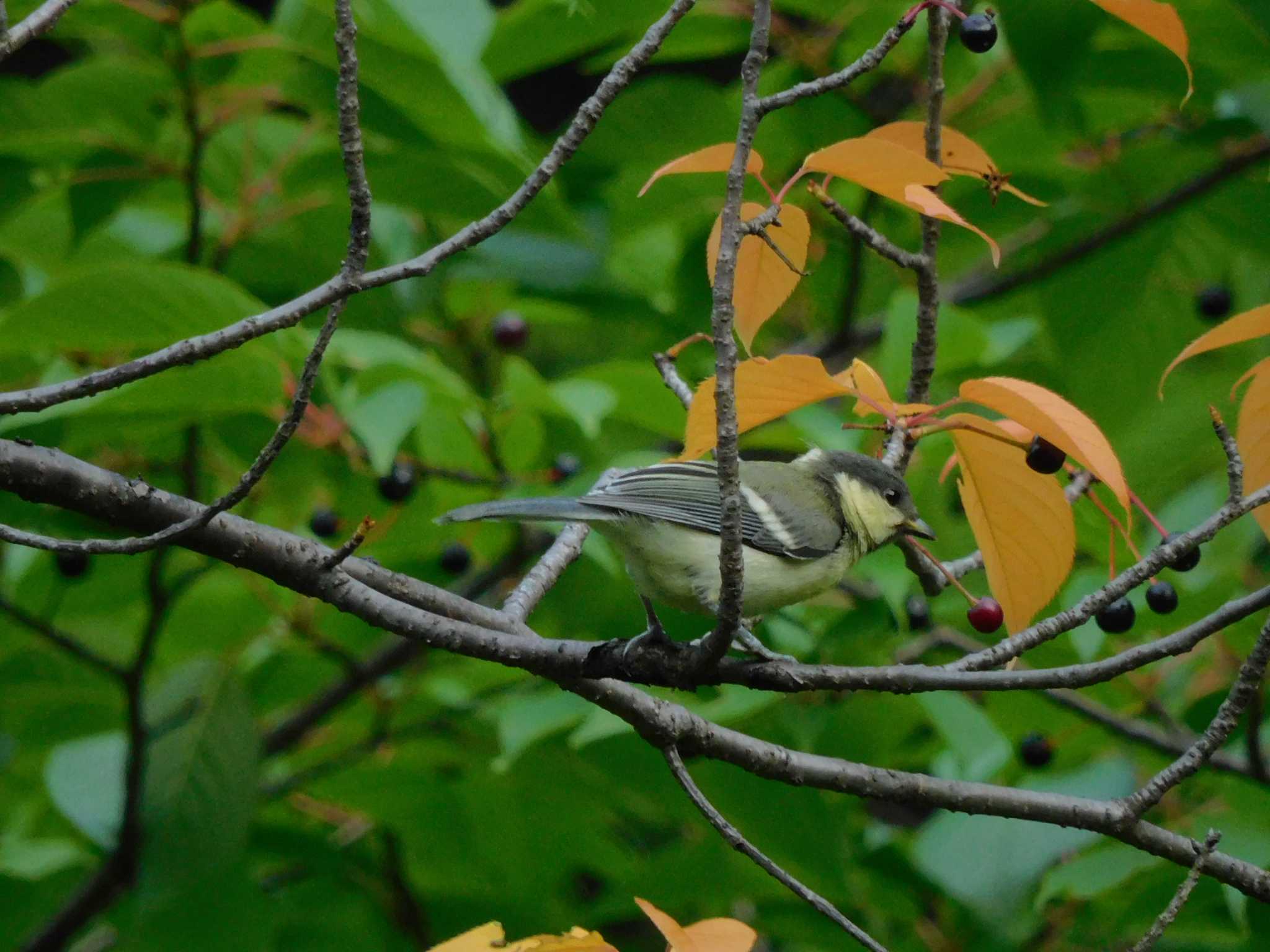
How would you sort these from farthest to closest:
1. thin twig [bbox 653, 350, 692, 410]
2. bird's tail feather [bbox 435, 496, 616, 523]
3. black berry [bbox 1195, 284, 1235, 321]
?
black berry [bbox 1195, 284, 1235, 321]
thin twig [bbox 653, 350, 692, 410]
bird's tail feather [bbox 435, 496, 616, 523]

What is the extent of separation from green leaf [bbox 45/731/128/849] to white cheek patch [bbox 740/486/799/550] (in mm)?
1594

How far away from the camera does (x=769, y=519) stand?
295 cm

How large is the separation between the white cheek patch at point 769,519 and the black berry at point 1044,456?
889 mm

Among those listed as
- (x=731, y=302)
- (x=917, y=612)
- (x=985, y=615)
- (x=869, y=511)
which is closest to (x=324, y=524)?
(x=869, y=511)

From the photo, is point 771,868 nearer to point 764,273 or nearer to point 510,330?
point 764,273

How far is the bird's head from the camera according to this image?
2854 mm

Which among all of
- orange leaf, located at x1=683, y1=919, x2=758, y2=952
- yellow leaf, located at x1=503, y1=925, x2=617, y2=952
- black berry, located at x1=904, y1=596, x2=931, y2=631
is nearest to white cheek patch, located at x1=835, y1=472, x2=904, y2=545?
black berry, located at x1=904, y1=596, x2=931, y2=631

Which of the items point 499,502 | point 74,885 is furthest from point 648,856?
→ point 499,502

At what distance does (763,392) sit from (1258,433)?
716mm

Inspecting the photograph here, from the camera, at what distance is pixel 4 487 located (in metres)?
1.86

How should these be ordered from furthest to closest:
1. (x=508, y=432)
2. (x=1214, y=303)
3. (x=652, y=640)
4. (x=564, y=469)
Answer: (x=1214, y=303) → (x=564, y=469) → (x=508, y=432) → (x=652, y=640)

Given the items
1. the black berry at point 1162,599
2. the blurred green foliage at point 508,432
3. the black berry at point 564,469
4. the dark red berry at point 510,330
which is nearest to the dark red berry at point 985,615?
the blurred green foliage at point 508,432

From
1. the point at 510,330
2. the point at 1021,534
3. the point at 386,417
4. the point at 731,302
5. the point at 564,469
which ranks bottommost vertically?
the point at 564,469

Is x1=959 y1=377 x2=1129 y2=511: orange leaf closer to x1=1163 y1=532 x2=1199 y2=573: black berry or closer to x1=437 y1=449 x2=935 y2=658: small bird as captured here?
x1=1163 y1=532 x2=1199 y2=573: black berry
